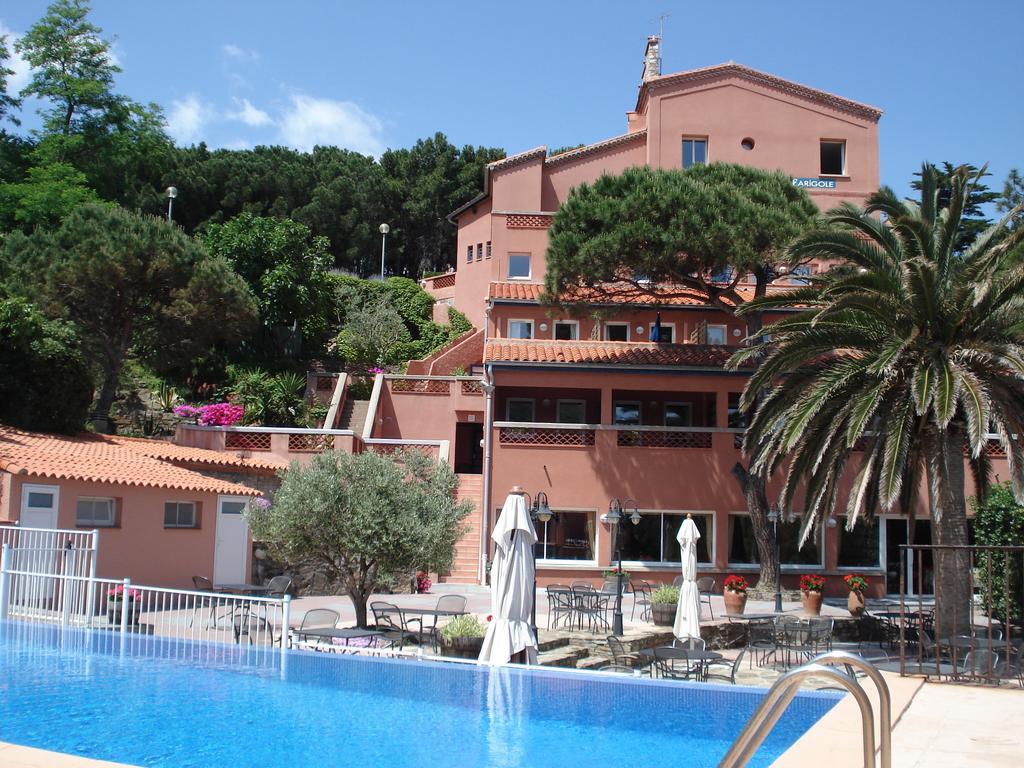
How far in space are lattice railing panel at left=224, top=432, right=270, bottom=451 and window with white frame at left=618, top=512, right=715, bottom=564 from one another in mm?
10658

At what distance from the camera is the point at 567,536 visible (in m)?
25.9

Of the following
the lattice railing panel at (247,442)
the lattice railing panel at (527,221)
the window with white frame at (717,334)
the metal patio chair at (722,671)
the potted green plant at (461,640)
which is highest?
the lattice railing panel at (527,221)

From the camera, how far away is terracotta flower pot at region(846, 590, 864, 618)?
19.5 metres

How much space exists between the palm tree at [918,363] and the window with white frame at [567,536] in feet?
28.7

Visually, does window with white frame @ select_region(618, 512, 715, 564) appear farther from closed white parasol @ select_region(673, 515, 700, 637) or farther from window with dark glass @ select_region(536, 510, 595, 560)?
closed white parasol @ select_region(673, 515, 700, 637)

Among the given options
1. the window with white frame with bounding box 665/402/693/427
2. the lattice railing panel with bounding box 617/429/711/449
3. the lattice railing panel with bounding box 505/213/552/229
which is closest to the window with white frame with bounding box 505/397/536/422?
the window with white frame with bounding box 665/402/693/427

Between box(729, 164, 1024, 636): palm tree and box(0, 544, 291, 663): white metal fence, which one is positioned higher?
box(729, 164, 1024, 636): palm tree

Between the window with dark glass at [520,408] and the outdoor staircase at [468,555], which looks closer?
the outdoor staircase at [468,555]

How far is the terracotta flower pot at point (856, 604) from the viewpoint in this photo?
64.0 ft

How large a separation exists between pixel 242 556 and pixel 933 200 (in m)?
17.9

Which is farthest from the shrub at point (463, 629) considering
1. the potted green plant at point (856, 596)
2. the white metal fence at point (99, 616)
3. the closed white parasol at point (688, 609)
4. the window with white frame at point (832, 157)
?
the window with white frame at point (832, 157)

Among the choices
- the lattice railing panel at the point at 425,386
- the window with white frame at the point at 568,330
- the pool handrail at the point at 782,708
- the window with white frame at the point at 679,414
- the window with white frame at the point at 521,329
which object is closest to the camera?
the pool handrail at the point at 782,708

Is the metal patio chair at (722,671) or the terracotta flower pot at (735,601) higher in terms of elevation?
the terracotta flower pot at (735,601)

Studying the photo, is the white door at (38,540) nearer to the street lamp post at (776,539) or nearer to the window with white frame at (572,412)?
the street lamp post at (776,539)
